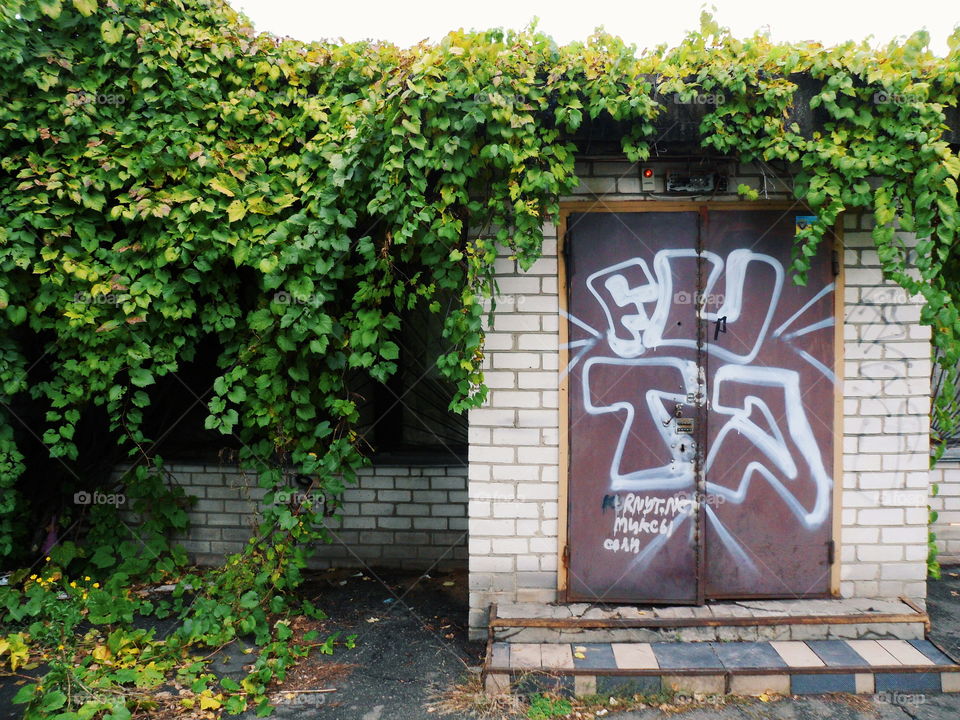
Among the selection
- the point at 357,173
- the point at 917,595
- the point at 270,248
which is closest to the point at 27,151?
the point at 270,248

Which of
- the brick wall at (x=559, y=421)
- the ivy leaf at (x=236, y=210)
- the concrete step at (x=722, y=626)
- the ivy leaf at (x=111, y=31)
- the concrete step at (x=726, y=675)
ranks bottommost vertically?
the concrete step at (x=726, y=675)

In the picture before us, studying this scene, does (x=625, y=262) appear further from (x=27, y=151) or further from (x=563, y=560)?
(x=27, y=151)

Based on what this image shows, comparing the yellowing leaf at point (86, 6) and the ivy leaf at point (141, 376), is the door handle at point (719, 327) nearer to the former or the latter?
the ivy leaf at point (141, 376)

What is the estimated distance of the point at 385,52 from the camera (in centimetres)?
407

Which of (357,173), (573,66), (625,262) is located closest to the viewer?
(573,66)

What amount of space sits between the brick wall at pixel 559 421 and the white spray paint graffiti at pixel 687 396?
21 centimetres

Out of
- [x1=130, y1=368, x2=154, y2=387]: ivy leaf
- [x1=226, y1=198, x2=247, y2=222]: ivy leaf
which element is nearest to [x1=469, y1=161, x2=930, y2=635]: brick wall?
[x1=226, y1=198, x2=247, y2=222]: ivy leaf

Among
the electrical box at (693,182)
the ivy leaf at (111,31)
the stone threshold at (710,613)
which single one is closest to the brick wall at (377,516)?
the stone threshold at (710,613)

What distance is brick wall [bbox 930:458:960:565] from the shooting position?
201 inches

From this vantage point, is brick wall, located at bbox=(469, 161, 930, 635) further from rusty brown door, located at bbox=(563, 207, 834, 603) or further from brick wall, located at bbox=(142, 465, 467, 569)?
brick wall, located at bbox=(142, 465, 467, 569)

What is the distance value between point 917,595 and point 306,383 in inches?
159

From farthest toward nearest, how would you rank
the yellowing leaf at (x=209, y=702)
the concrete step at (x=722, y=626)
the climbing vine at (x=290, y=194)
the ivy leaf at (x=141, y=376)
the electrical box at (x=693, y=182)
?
the ivy leaf at (x=141, y=376) → the electrical box at (x=693, y=182) → the concrete step at (x=722, y=626) → the climbing vine at (x=290, y=194) → the yellowing leaf at (x=209, y=702)

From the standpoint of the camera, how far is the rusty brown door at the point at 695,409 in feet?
12.9

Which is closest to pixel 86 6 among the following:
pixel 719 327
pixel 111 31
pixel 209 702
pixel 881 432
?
pixel 111 31
